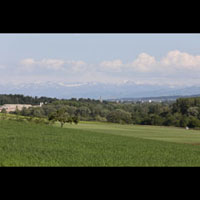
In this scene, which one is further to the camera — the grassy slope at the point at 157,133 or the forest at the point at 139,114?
the forest at the point at 139,114

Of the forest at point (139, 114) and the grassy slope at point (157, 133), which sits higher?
the forest at point (139, 114)

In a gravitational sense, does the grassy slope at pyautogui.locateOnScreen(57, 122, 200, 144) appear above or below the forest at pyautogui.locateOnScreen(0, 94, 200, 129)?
below

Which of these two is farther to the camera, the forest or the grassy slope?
the forest

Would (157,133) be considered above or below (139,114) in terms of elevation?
below

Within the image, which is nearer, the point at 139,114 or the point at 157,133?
the point at 157,133
